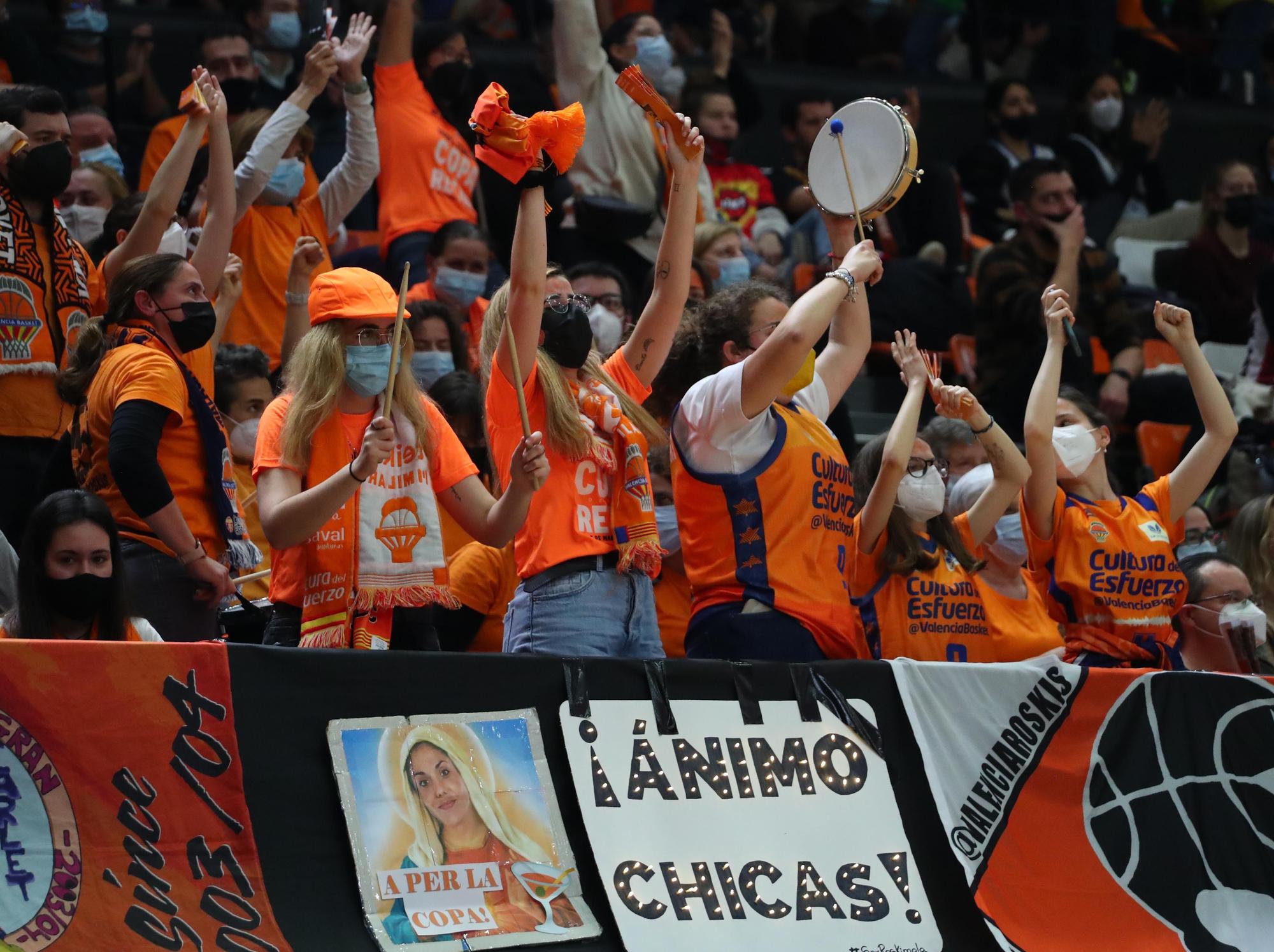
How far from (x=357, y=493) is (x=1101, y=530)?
246cm

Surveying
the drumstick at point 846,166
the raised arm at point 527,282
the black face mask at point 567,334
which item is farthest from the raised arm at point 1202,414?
the raised arm at point 527,282

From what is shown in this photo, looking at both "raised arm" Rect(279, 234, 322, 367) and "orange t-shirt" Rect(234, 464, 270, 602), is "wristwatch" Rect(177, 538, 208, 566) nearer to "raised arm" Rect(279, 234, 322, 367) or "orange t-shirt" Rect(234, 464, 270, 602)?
"orange t-shirt" Rect(234, 464, 270, 602)

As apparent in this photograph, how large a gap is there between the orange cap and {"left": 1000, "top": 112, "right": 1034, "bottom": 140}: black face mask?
23.2ft

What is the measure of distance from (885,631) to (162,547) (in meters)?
2.22

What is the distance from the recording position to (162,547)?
15.7 feet

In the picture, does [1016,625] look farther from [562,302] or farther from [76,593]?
[76,593]

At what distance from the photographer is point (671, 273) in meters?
5.04

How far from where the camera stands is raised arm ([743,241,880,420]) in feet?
14.6

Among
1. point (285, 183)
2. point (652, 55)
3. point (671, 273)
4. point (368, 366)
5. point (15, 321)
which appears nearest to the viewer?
point (368, 366)

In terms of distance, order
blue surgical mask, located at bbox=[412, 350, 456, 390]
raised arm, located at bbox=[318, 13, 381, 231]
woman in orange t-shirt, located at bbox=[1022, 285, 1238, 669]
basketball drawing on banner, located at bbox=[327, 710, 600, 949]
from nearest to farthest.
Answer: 1. basketball drawing on banner, located at bbox=[327, 710, 600, 949]
2. woman in orange t-shirt, located at bbox=[1022, 285, 1238, 669]
3. blue surgical mask, located at bbox=[412, 350, 456, 390]
4. raised arm, located at bbox=[318, 13, 381, 231]

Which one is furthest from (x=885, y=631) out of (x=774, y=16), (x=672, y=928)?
(x=774, y=16)

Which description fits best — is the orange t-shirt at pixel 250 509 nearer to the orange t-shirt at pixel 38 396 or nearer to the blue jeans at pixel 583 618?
the orange t-shirt at pixel 38 396

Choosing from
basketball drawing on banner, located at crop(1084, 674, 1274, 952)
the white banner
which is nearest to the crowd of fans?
the white banner

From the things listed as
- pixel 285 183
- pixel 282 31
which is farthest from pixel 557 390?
pixel 282 31
